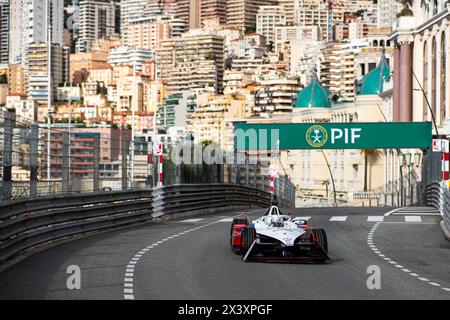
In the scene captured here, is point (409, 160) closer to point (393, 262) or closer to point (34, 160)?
point (34, 160)

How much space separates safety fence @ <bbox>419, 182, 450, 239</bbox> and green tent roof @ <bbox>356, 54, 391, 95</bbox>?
64.9 meters

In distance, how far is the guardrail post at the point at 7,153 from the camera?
73.6ft

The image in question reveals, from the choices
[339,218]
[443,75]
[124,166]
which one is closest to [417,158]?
[443,75]

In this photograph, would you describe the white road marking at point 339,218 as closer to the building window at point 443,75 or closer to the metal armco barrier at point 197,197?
the metal armco barrier at point 197,197

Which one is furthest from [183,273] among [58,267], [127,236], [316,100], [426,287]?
[316,100]

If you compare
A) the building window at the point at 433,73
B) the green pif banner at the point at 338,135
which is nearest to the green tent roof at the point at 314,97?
the building window at the point at 433,73

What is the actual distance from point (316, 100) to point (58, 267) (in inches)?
5225

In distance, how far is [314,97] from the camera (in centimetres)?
15350

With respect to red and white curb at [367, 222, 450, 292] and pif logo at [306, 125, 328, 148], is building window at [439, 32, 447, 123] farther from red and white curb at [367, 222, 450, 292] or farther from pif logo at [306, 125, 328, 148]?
red and white curb at [367, 222, 450, 292]

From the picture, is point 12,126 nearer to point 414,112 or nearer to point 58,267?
point 58,267

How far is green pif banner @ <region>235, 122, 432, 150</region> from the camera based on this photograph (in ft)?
220

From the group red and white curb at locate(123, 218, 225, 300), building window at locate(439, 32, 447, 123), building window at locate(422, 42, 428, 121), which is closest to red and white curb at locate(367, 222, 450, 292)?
red and white curb at locate(123, 218, 225, 300)

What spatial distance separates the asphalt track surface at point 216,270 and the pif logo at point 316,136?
38630 millimetres

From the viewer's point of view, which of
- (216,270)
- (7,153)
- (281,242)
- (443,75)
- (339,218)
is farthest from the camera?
(443,75)
